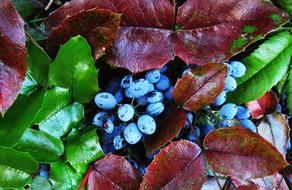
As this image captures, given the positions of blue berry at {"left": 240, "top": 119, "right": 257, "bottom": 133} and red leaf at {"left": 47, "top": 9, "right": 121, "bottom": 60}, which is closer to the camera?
red leaf at {"left": 47, "top": 9, "right": 121, "bottom": 60}

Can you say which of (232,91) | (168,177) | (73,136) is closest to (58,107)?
(73,136)

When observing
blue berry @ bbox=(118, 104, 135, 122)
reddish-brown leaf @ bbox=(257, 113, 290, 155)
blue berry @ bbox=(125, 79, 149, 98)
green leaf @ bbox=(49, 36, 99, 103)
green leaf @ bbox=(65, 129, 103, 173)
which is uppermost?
green leaf @ bbox=(49, 36, 99, 103)

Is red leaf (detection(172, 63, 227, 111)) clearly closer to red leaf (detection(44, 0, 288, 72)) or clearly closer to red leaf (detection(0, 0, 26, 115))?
red leaf (detection(44, 0, 288, 72))

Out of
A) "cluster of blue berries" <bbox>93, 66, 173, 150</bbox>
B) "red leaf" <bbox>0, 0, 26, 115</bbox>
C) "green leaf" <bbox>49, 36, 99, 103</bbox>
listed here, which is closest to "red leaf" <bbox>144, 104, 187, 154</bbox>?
"cluster of blue berries" <bbox>93, 66, 173, 150</bbox>

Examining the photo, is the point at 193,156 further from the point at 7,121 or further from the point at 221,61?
the point at 7,121

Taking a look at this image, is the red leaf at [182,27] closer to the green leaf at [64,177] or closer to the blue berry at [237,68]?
the blue berry at [237,68]

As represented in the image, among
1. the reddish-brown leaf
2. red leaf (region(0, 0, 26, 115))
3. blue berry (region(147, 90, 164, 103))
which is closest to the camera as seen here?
red leaf (region(0, 0, 26, 115))

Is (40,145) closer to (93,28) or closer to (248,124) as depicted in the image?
(93,28)

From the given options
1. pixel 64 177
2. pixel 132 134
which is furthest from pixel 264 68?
pixel 64 177
